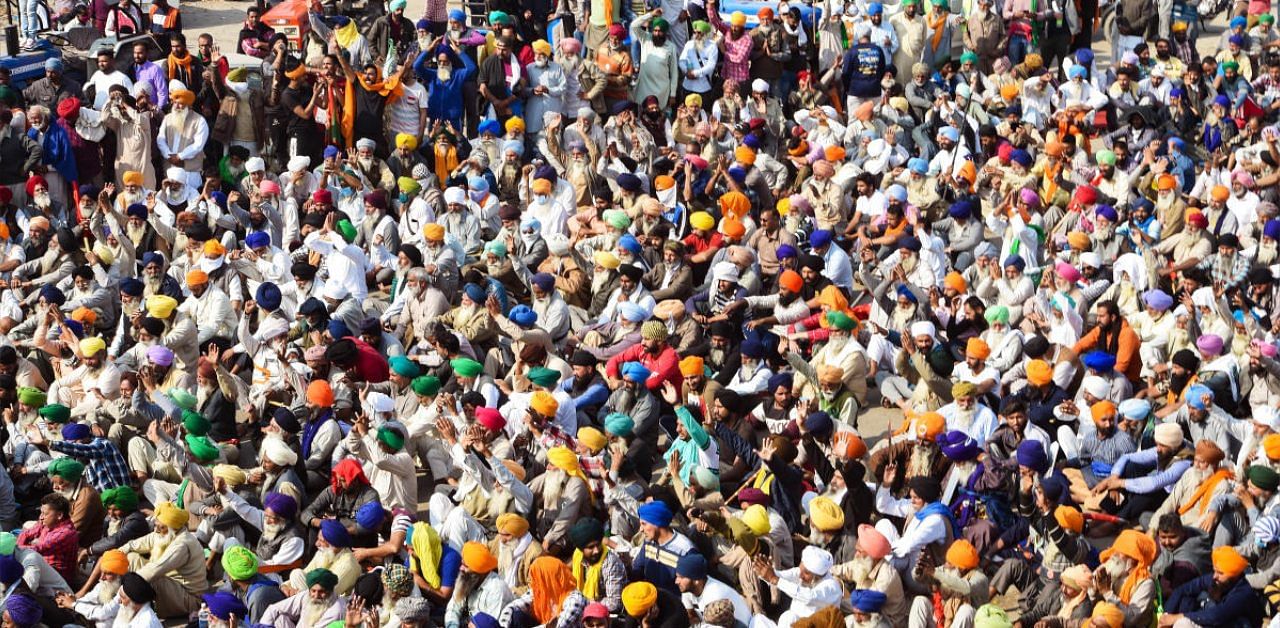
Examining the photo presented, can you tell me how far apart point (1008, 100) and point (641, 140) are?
12.8 ft

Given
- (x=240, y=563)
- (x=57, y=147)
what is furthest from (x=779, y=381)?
(x=57, y=147)

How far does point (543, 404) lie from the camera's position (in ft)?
40.8

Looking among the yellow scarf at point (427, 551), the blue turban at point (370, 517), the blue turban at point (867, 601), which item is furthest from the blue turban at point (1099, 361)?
the blue turban at point (370, 517)

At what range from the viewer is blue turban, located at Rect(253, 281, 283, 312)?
14.2 metres

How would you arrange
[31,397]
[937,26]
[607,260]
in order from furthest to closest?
[937,26] < [607,260] < [31,397]

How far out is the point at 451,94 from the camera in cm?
1856

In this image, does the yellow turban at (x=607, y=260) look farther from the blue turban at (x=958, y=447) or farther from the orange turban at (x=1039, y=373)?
the blue turban at (x=958, y=447)

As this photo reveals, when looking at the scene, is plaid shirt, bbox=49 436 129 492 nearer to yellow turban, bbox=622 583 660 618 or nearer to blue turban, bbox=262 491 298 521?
blue turban, bbox=262 491 298 521

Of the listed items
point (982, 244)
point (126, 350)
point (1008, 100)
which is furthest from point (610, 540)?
point (1008, 100)

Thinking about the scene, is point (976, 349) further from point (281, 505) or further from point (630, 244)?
point (281, 505)

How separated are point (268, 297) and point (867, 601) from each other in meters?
5.53

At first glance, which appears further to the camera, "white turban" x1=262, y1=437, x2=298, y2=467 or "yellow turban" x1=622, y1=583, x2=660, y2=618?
"white turban" x1=262, y1=437, x2=298, y2=467

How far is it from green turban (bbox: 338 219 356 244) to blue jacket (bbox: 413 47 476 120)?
2452mm

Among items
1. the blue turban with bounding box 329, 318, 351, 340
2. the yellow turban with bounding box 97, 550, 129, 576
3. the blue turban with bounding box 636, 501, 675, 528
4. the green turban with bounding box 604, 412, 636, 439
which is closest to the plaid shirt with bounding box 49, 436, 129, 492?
the yellow turban with bounding box 97, 550, 129, 576
